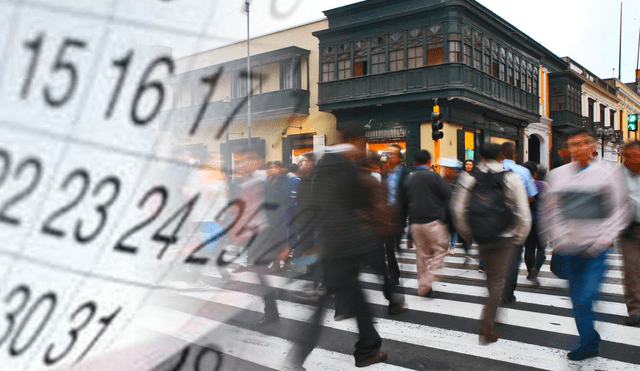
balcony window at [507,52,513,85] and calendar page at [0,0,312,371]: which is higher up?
balcony window at [507,52,513,85]

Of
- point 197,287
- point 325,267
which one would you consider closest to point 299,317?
point 197,287

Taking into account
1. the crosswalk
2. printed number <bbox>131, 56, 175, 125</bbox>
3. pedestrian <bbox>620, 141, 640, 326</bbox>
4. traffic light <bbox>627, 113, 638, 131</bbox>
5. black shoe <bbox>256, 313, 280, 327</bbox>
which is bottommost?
the crosswalk

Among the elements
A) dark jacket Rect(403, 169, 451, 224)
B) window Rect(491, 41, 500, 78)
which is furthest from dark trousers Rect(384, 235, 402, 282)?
window Rect(491, 41, 500, 78)

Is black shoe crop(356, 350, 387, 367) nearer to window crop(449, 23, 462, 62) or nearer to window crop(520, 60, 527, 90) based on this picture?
window crop(449, 23, 462, 62)

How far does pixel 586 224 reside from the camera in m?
3.33

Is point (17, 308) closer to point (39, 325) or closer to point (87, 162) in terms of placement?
point (39, 325)

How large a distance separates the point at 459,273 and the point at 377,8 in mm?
15781

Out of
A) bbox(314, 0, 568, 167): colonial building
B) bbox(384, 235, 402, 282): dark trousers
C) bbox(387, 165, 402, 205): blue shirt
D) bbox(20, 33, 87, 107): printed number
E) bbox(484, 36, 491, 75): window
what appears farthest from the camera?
bbox(484, 36, 491, 75): window

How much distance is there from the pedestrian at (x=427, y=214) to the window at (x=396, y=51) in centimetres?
1434

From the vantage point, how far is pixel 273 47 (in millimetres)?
1499

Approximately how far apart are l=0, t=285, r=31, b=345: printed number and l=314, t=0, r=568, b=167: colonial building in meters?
16.6

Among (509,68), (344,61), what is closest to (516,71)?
(509,68)

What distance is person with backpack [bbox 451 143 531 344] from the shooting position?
371cm

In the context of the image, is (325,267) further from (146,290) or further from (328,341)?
(146,290)
